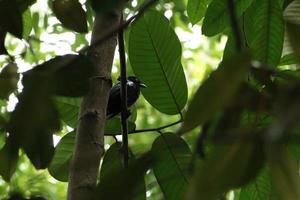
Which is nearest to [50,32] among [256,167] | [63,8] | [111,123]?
[111,123]

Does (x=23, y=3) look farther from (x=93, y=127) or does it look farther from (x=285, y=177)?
(x=285, y=177)

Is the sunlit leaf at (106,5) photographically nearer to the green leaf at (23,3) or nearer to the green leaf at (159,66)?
the green leaf at (23,3)

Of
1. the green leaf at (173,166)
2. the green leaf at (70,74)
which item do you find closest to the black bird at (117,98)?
the green leaf at (173,166)

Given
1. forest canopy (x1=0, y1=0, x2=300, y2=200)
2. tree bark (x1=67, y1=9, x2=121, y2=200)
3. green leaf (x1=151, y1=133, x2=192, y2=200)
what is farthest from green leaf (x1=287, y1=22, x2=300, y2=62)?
green leaf (x1=151, y1=133, x2=192, y2=200)

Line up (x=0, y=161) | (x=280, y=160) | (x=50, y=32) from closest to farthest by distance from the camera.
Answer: (x=280, y=160) < (x=0, y=161) < (x=50, y=32)

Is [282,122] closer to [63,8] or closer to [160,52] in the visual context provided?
[63,8]

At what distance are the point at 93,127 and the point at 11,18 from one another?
31 centimetres

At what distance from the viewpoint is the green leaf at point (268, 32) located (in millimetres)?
1461

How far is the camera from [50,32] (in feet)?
12.2

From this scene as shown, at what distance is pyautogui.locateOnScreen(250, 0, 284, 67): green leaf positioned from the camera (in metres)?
1.46

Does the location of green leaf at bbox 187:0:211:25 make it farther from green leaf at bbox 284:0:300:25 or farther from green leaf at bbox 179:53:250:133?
green leaf at bbox 179:53:250:133

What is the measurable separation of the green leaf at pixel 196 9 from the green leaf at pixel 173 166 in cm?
52

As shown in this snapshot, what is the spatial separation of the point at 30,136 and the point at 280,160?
27 cm

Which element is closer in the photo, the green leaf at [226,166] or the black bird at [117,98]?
the green leaf at [226,166]
